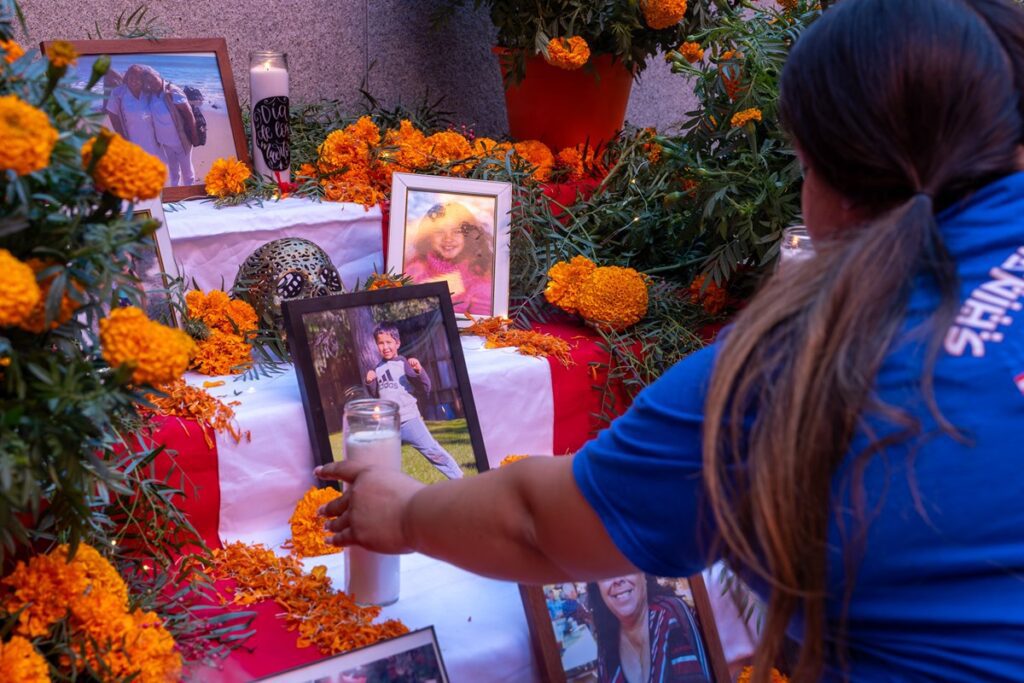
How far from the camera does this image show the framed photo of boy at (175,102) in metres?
1.59

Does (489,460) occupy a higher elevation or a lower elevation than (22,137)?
lower

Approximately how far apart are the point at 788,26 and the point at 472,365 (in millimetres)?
827

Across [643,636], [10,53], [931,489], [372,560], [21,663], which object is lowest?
[643,636]

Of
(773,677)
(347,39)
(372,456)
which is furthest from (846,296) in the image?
(347,39)

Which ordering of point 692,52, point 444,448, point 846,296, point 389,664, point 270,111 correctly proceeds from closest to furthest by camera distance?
point 846,296
point 389,664
point 444,448
point 270,111
point 692,52

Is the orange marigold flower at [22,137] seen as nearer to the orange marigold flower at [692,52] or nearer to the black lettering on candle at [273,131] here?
the black lettering on candle at [273,131]

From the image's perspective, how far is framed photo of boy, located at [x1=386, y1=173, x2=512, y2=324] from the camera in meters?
1.59

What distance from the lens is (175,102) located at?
1657 millimetres

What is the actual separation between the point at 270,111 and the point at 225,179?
0.15 m

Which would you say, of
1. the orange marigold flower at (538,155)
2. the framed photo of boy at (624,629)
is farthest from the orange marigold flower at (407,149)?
the framed photo of boy at (624,629)

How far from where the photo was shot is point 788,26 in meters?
1.71

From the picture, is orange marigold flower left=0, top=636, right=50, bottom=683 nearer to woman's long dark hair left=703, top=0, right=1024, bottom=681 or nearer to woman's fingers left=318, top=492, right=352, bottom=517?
woman's fingers left=318, top=492, right=352, bottom=517

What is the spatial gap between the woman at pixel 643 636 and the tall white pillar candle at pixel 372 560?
0.24 metres

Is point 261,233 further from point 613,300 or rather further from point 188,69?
point 613,300
